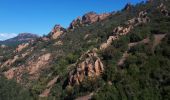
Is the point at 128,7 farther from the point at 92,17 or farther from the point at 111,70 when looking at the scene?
the point at 111,70

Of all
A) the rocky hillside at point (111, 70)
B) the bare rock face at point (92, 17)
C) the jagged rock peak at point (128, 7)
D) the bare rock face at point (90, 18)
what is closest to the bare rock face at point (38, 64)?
the rocky hillside at point (111, 70)

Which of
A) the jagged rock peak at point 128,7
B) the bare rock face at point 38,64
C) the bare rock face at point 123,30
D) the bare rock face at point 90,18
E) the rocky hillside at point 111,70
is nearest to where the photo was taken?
the rocky hillside at point 111,70

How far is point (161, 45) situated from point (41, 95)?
94.7 feet

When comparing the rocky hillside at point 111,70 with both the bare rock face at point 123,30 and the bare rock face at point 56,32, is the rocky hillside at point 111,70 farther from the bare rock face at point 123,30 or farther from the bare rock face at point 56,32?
the bare rock face at point 56,32

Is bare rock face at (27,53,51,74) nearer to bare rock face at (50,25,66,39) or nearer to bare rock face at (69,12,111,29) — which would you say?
bare rock face at (50,25,66,39)

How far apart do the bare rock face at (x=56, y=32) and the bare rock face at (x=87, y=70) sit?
2797 inches

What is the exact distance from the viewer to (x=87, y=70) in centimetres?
6562

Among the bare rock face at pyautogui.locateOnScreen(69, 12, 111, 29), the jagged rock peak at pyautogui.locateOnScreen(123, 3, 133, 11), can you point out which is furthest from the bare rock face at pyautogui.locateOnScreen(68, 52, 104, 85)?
the bare rock face at pyautogui.locateOnScreen(69, 12, 111, 29)

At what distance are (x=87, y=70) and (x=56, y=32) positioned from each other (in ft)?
255

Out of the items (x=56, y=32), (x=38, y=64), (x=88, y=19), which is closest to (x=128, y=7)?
(x=88, y=19)

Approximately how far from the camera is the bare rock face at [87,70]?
6531 centimetres

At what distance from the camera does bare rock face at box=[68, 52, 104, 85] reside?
2571 inches

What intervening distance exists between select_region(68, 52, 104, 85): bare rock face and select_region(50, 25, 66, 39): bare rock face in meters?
71.0

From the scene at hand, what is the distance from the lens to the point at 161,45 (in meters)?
66.3
